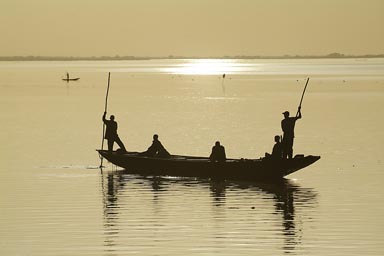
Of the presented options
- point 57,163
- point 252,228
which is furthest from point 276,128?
point 252,228

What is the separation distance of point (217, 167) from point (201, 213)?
239 inches

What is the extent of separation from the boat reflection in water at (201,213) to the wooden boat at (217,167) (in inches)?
10.3

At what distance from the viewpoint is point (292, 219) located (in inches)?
985

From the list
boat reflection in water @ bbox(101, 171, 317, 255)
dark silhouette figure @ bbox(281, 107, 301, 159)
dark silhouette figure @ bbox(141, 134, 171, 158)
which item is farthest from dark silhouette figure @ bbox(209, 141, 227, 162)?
dark silhouette figure @ bbox(141, 134, 171, 158)

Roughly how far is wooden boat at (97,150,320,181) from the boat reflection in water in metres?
0.26

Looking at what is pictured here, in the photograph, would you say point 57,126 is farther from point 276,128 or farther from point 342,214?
point 342,214

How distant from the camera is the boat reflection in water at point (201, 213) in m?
22.3

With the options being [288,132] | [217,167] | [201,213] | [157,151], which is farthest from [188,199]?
[157,151]

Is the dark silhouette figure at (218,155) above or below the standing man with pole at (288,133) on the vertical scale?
below

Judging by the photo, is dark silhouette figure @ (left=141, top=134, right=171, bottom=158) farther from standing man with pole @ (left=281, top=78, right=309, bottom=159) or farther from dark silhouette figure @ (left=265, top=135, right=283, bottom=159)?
standing man with pole @ (left=281, top=78, right=309, bottom=159)

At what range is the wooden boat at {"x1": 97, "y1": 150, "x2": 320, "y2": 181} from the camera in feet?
103

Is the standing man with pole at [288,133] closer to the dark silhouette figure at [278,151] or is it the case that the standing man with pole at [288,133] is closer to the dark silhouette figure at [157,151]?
the dark silhouette figure at [278,151]

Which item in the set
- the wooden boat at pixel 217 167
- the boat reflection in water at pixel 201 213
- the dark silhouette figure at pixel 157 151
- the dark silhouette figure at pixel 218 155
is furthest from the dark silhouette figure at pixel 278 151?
the dark silhouette figure at pixel 157 151

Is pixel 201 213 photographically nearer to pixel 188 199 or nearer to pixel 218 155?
pixel 188 199
